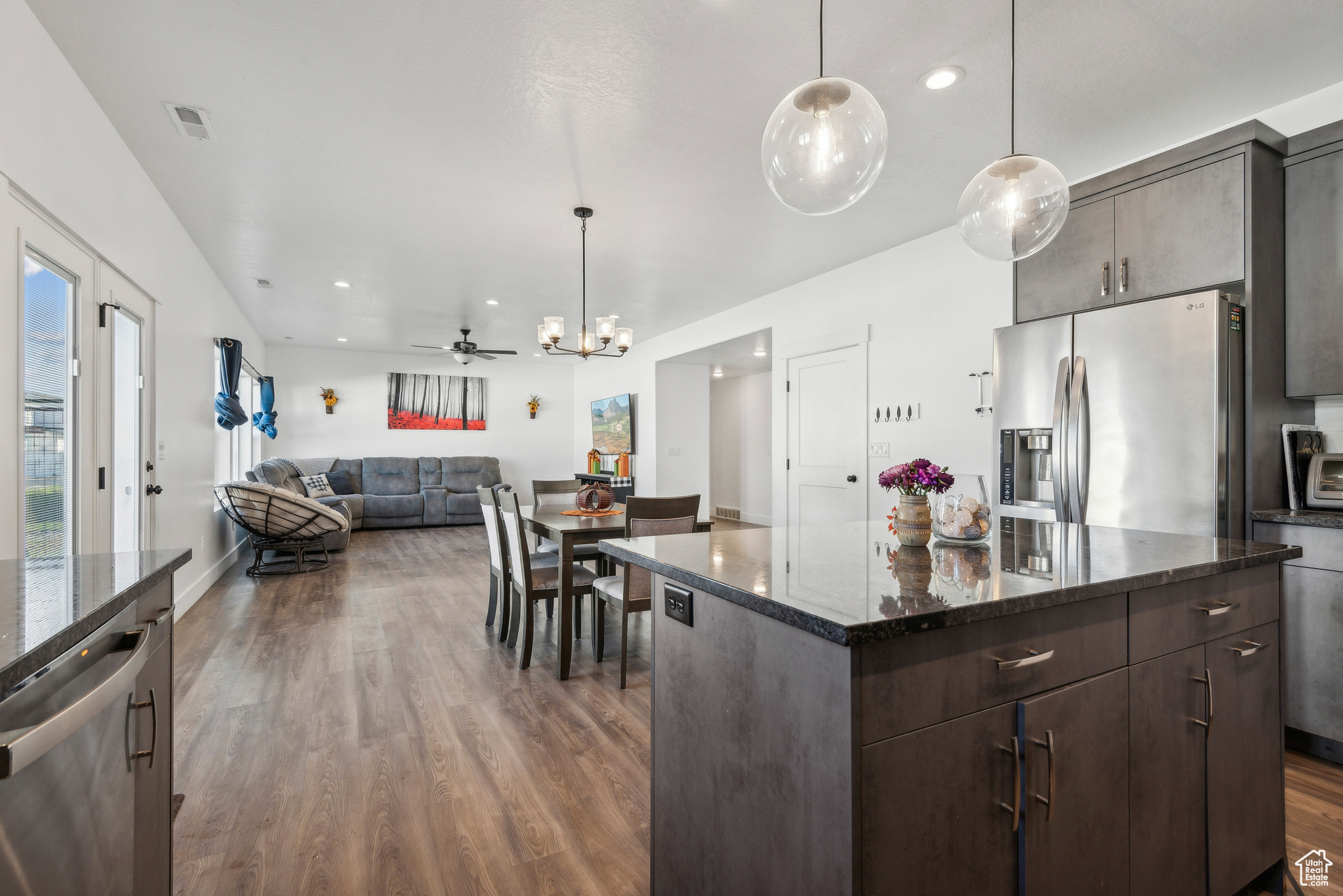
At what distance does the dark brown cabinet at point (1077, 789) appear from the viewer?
110 centimetres

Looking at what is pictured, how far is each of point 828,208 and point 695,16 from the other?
987mm

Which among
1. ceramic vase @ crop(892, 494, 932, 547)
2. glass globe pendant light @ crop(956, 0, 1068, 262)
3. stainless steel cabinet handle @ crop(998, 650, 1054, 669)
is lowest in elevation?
stainless steel cabinet handle @ crop(998, 650, 1054, 669)

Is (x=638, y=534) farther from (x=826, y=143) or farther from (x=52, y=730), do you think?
(x=52, y=730)

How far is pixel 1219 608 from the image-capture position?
4.58 feet

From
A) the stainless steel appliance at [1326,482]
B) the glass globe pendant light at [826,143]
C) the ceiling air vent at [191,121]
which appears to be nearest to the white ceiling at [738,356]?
the stainless steel appliance at [1326,482]

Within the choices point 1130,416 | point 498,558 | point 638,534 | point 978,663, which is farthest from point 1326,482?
point 498,558

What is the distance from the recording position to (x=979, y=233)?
73.1 inches

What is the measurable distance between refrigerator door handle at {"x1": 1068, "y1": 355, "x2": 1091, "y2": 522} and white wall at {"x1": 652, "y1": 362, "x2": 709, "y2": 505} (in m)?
5.14

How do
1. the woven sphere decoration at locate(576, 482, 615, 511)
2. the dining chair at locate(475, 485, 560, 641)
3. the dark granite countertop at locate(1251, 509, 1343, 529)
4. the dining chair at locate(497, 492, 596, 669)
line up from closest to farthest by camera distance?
1. the dark granite countertop at locate(1251, 509, 1343, 529)
2. the dining chair at locate(497, 492, 596, 669)
3. the dining chair at locate(475, 485, 560, 641)
4. the woven sphere decoration at locate(576, 482, 615, 511)

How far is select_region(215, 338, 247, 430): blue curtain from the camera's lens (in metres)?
5.26

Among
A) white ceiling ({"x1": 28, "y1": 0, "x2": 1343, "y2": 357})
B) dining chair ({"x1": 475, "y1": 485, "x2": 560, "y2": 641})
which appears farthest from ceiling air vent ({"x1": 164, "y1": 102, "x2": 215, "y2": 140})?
dining chair ({"x1": 475, "y1": 485, "x2": 560, "y2": 641})

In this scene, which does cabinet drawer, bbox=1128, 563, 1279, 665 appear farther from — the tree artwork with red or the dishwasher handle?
the tree artwork with red

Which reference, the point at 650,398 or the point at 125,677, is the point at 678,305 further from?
the point at 125,677

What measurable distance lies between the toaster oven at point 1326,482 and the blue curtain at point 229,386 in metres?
6.80
